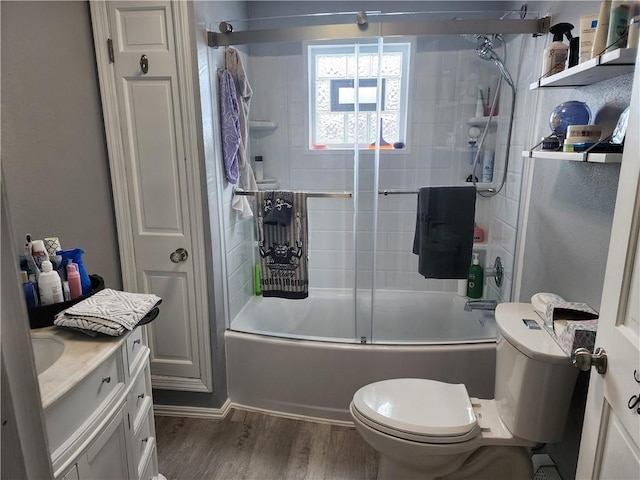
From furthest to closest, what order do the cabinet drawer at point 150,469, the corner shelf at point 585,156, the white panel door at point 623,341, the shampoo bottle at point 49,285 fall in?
the cabinet drawer at point 150,469, the shampoo bottle at point 49,285, the corner shelf at point 585,156, the white panel door at point 623,341

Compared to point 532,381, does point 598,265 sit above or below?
above

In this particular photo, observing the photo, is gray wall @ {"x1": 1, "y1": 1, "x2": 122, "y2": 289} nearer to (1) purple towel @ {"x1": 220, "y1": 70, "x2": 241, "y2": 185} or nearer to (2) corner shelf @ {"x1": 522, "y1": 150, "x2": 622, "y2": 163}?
(1) purple towel @ {"x1": 220, "y1": 70, "x2": 241, "y2": 185}

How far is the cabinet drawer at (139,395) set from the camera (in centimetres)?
146

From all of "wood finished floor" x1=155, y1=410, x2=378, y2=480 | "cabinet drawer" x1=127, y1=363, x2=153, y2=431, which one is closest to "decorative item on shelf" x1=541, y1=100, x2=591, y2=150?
"wood finished floor" x1=155, y1=410, x2=378, y2=480

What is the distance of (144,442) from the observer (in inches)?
63.8

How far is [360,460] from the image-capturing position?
2004 millimetres

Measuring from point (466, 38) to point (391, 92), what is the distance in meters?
0.46

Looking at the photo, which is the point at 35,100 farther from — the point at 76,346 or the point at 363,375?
the point at 363,375

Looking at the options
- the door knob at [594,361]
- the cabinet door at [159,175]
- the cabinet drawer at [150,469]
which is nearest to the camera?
the door knob at [594,361]

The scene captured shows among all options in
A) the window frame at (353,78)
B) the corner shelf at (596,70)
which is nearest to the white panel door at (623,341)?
the corner shelf at (596,70)

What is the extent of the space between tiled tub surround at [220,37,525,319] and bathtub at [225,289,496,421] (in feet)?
0.46

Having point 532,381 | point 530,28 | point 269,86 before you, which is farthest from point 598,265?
point 269,86

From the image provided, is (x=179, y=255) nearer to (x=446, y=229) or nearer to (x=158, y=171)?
(x=158, y=171)

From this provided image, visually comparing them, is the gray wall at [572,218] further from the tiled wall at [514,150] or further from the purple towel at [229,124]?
the purple towel at [229,124]
